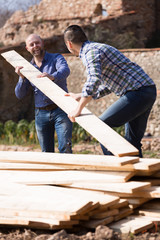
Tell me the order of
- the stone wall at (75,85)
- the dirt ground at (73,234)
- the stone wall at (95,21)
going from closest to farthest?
the dirt ground at (73,234) → the stone wall at (75,85) → the stone wall at (95,21)

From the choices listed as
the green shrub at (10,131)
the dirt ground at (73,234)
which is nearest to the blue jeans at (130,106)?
the dirt ground at (73,234)

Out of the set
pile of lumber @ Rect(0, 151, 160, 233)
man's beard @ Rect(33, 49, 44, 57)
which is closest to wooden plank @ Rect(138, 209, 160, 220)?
pile of lumber @ Rect(0, 151, 160, 233)

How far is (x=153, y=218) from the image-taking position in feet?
11.9

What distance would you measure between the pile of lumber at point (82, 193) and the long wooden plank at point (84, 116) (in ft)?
0.53

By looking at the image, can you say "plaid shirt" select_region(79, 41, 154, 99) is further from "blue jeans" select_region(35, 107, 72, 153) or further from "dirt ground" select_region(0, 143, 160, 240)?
"dirt ground" select_region(0, 143, 160, 240)

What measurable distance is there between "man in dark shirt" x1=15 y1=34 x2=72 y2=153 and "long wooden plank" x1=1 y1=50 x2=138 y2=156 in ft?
0.32

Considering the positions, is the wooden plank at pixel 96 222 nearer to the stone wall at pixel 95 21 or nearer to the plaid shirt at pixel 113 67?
the plaid shirt at pixel 113 67

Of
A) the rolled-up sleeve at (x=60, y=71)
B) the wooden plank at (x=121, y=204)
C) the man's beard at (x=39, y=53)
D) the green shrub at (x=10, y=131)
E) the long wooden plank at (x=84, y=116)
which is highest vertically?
the man's beard at (x=39, y=53)

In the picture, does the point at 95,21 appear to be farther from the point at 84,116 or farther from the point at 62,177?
the point at 62,177

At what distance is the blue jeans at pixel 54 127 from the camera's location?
5051 millimetres

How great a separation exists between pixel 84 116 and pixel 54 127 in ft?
3.05

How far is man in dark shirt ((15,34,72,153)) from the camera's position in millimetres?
5067

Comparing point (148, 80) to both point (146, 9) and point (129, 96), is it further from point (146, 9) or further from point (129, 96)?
point (146, 9)

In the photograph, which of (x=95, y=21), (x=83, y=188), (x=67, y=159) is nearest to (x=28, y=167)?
(x=67, y=159)
